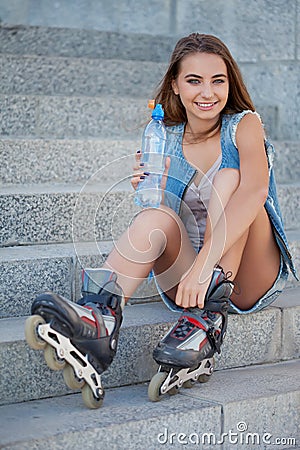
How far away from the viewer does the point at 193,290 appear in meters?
2.46

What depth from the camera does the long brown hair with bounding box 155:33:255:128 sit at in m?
2.73

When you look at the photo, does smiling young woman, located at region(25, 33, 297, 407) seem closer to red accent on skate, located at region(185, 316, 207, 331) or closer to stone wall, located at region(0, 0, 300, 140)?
red accent on skate, located at region(185, 316, 207, 331)

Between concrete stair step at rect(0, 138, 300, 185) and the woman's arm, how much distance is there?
0.70 meters

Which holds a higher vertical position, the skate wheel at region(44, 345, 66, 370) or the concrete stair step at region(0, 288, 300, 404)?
the skate wheel at region(44, 345, 66, 370)

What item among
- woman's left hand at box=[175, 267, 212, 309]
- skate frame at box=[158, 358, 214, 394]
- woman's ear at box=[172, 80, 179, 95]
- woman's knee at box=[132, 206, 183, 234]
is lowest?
skate frame at box=[158, 358, 214, 394]

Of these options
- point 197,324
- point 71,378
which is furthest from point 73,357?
point 197,324

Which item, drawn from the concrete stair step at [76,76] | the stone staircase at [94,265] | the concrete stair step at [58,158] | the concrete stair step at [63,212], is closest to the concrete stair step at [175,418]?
the stone staircase at [94,265]

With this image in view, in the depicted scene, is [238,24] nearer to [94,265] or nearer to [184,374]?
[94,265]

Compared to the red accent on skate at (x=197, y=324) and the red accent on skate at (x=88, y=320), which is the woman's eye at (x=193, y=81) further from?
the red accent on skate at (x=88, y=320)

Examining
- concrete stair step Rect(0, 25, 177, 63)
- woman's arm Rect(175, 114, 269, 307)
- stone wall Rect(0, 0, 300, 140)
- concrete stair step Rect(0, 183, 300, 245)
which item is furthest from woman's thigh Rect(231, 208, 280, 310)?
concrete stair step Rect(0, 25, 177, 63)

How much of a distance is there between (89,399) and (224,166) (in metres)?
0.90

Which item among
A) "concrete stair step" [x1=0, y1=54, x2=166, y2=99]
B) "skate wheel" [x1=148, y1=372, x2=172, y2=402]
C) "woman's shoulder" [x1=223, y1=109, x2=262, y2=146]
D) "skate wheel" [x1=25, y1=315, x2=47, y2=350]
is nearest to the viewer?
"skate wheel" [x1=25, y1=315, x2=47, y2=350]

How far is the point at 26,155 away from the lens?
3.43m

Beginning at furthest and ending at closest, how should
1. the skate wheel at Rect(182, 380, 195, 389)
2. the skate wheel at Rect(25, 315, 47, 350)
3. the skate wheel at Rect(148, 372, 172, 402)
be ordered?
the skate wheel at Rect(182, 380, 195, 389) → the skate wheel at Rect(148, 372, 172, 402) → the skate wheel at Rect(25, 315, 47, 350)
